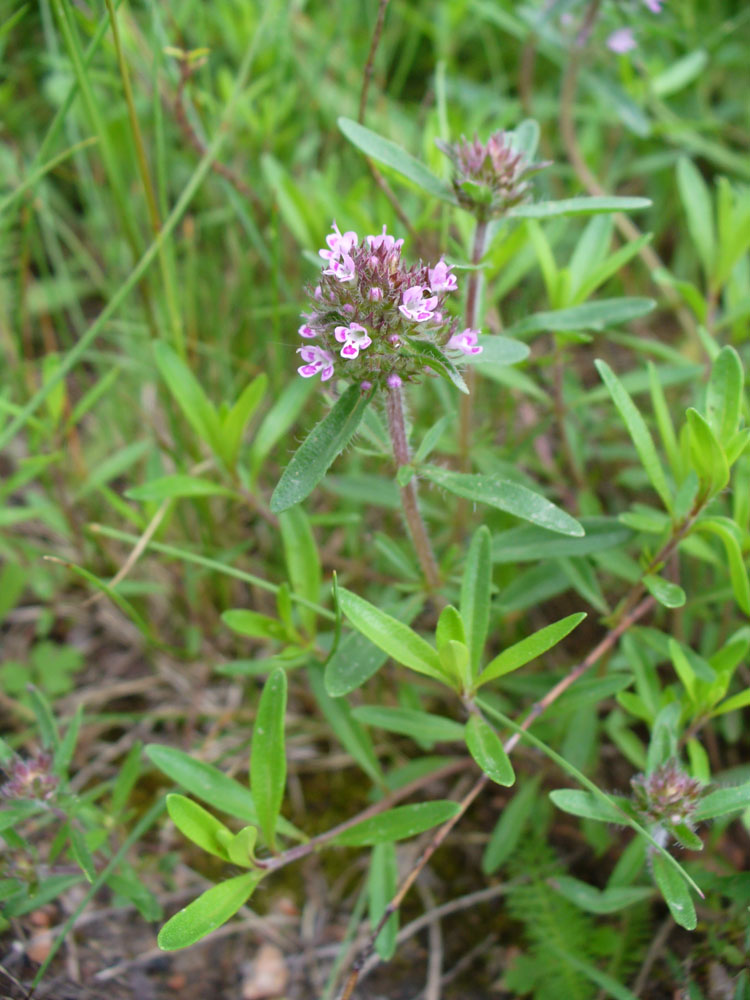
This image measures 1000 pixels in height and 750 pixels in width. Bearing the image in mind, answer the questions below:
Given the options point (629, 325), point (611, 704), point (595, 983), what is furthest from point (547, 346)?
point (595, 983)

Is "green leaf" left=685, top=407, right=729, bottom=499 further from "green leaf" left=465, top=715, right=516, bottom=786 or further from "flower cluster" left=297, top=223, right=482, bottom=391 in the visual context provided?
"green leaf" left=465, top=715, right=516, bottom=786

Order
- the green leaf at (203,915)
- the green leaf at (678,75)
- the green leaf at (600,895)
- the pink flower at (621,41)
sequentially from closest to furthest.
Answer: the green leaf at (203,915), the green leaf at (600,895), the pink flower at (621,41), the green leaf at (678,75)

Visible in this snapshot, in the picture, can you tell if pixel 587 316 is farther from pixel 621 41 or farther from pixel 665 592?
pixel 621 41

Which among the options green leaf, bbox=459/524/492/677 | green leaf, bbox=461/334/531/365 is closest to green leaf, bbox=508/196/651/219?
green leaf, bbox=461/334/531/365

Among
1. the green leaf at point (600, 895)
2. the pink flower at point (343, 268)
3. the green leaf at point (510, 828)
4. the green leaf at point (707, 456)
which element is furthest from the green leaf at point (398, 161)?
the green leaf at point (600, 895)

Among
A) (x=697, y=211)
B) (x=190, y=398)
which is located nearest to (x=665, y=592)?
(x=190, y=398)

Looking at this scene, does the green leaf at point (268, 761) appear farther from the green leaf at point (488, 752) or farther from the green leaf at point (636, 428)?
the green leaf at point (636, 428)

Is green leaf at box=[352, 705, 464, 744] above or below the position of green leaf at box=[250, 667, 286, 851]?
below
